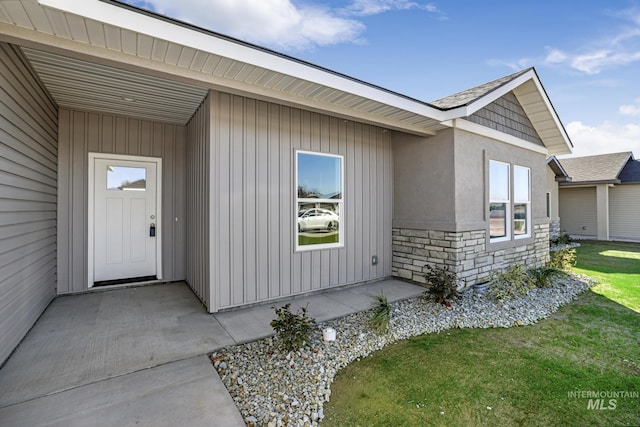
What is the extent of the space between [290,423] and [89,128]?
17.5ft

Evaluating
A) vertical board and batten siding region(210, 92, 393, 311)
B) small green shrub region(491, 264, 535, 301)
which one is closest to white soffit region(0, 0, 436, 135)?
vertical board and batten siding region(210, 92, 393, 311)

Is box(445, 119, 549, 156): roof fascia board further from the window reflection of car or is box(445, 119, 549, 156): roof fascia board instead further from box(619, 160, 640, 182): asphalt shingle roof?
box(619, 160, 640, 182): asphalt shingle roof

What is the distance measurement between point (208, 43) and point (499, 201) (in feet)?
19.5

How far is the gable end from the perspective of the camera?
5.56 meters

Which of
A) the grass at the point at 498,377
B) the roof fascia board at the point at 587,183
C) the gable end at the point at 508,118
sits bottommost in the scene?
the grass at the point at 498,377

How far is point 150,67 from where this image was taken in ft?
9.17

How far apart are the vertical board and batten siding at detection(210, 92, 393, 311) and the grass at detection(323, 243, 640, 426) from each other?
1887 millimetres

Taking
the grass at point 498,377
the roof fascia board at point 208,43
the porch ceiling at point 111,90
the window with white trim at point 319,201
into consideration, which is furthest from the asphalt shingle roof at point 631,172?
the porch ceiling at point 111,90

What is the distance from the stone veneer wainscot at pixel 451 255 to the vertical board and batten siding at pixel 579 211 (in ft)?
34.9

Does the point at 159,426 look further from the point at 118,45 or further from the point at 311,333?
the point at 118,45

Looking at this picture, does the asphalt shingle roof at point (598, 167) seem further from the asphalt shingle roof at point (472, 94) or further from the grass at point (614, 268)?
the asphalt shingle roof at point (472, 94)

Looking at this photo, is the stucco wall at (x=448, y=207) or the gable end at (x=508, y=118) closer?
the stucco wall at (x=448, y=207)

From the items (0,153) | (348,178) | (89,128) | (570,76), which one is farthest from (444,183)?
(570,76)

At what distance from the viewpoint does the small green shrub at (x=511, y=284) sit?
16.0ft
